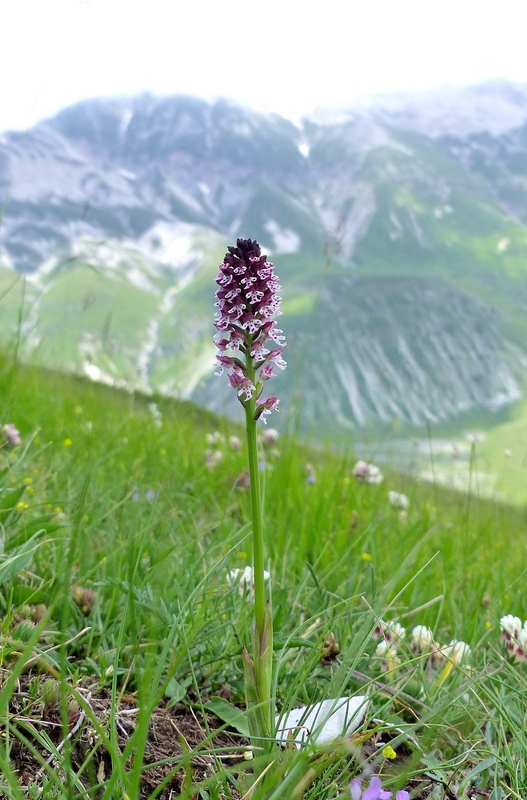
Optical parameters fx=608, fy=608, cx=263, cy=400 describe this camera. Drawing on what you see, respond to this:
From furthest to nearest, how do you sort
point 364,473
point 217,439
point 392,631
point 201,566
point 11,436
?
point 217,439
point 364,473
point 11,436
point 201,566
point 392,631

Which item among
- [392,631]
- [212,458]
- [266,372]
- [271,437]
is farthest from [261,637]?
[271,437]

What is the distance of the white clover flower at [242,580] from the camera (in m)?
2.80

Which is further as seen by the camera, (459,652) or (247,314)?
(459,652)

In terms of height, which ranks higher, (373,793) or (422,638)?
(373,793)

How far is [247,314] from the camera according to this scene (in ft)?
6.31

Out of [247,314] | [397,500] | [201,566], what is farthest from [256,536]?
[397,500]

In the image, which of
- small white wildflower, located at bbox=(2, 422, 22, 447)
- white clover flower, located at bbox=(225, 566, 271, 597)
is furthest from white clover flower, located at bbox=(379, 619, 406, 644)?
small white wildflower, located at bbox=(2, 422, 22, 447)

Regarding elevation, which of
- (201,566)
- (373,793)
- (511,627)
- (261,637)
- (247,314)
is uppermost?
(247,314)

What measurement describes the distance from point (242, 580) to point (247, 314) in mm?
1531

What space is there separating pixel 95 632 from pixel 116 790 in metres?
0.94

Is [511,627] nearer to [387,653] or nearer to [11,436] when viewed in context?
[387,653]

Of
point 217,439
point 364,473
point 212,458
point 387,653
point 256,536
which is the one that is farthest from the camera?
point 217,439

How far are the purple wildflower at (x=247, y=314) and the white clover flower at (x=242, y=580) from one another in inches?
44.8

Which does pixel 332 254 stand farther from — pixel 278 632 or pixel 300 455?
pixel 278 632
